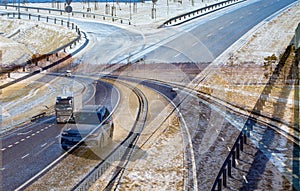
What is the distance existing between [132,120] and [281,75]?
59.3 feet

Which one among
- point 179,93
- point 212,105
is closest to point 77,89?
point 179,93

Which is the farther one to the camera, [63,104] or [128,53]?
[128,53]

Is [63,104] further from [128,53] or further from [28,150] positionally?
[128,53]

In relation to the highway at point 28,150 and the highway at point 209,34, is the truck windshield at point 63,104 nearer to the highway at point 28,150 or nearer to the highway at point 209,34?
the highway at point 28,150

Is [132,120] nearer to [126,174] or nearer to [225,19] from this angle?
[126,174]

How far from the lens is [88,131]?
17219mm

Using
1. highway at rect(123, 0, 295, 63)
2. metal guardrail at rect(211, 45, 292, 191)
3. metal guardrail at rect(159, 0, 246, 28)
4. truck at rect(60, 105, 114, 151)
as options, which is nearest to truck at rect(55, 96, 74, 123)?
truck at rect(60, 105, 114, 151)

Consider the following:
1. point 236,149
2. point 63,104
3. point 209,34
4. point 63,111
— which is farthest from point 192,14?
point 236,149

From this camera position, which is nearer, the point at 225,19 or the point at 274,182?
the point at 274,182

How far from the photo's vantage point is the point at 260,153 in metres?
17.4

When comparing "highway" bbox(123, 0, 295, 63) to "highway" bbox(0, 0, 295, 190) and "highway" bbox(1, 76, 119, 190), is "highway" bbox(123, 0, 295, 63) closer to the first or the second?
"highway" bbox(0, 0, 295, 190)

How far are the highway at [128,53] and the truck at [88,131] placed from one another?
0.71 m

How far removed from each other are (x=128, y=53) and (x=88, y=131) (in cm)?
3632

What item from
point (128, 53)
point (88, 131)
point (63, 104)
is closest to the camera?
A: point (88, 131)
